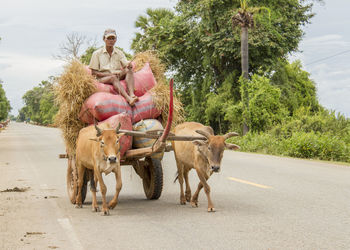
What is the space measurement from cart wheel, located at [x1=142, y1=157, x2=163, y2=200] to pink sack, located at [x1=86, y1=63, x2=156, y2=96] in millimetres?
1370

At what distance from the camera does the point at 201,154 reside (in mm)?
8469

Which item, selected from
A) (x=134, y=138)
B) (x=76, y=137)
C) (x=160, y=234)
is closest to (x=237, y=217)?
(x=160, y=234)

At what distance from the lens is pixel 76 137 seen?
934 cm

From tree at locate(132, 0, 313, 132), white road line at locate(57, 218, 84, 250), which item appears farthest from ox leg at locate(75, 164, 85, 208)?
tree at locate(132, 0, 313, 132)

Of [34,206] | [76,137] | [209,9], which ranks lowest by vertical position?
[34,206]

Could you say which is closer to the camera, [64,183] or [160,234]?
[160,234]

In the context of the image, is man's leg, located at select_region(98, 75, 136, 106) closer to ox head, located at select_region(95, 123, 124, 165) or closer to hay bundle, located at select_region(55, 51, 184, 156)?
hay bundle, located at select_region(55, 51, 184, 156)

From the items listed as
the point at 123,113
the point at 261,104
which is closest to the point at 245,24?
the point at 261,104

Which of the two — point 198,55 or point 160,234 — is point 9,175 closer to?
point 160,234

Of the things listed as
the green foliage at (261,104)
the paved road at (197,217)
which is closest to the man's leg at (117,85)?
the paved road at (197,217)

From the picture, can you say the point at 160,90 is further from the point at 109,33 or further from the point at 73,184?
the point at 73,184

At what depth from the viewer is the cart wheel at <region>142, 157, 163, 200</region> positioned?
940 cm

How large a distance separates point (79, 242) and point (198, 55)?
1153 inches

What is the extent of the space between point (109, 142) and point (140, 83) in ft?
6.80
